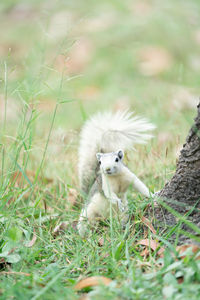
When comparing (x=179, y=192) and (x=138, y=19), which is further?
(x=138, y=19)

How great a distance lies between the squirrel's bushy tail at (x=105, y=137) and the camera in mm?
2977

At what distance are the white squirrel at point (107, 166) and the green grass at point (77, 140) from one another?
92 mm

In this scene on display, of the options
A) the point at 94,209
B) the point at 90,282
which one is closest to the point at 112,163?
the point at 94,209

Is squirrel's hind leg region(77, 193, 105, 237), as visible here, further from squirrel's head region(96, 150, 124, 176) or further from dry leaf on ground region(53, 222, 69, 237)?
squirrel's head region(96, 150, 124, 176)

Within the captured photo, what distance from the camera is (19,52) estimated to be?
26.7ft

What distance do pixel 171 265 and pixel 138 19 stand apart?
6.81 metres

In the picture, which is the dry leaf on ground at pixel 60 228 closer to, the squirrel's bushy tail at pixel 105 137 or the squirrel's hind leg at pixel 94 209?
the squirrel's hind leg at pixel 94 209

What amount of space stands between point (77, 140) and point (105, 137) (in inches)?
22.6

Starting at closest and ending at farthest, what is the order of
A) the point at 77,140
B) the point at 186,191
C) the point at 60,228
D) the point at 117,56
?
the point at 186,191 < the point at 60,228 < the point at 77,140 < the point at 117,56

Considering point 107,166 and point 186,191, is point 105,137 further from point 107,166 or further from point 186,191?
point 186,191

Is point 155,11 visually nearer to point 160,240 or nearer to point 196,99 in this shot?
point 196,99

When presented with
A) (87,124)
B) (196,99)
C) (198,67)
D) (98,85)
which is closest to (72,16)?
(98,85)

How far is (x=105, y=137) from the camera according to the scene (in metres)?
3.12

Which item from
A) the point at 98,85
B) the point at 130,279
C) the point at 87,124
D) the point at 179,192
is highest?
the point at 98,85
